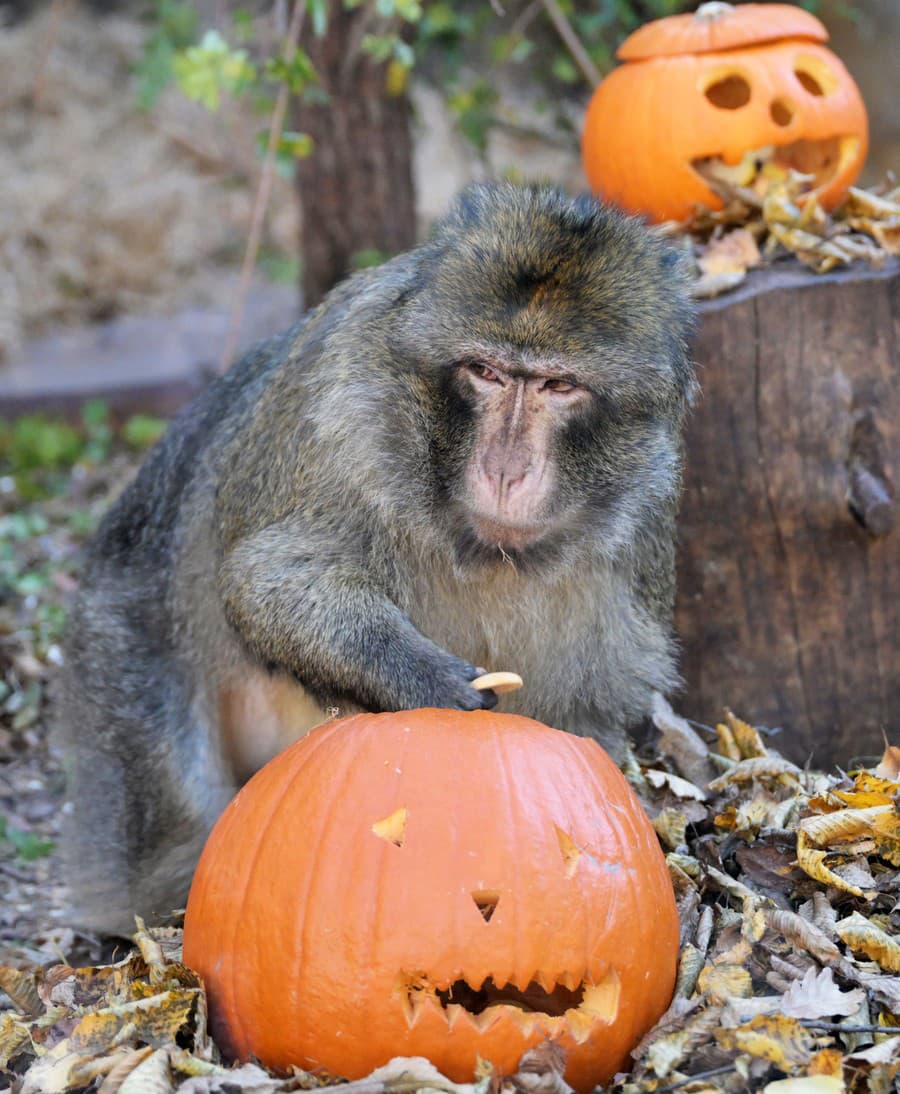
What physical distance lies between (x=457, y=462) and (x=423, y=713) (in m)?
0.68

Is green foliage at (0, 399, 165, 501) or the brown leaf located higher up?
green foliage at (0, 399, 165, 501)

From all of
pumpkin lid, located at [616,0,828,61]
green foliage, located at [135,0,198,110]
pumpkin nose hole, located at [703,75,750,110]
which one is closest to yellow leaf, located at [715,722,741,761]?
pumpkin nose hole, located at [703,75,750,110]

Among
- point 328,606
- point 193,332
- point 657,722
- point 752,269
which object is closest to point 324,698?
point 328,606

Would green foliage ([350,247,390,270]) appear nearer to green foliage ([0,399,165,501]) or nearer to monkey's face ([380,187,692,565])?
green foliage ([0,399,165,501])

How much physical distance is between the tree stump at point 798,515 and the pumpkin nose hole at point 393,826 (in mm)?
1889

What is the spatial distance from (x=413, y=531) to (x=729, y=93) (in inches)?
84.7

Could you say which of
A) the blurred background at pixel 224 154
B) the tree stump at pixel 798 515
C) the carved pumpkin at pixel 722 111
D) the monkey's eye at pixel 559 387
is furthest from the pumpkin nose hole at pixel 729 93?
the monkey's eye at pixel 559 387

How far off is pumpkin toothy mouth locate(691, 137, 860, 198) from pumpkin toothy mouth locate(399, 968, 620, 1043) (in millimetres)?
2725

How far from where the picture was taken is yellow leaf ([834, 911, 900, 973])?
9.30 feet

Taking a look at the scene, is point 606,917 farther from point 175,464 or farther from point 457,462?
point 175,464

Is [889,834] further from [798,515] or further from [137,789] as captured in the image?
[137,789]

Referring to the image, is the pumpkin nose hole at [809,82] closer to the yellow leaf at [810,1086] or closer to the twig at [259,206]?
the twig at [259,206]

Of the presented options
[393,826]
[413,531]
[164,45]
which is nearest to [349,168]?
[164,45]

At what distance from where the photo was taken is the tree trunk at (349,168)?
20.8 feet
